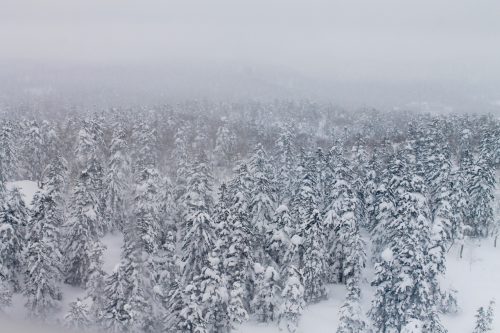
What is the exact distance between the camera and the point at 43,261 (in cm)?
4006

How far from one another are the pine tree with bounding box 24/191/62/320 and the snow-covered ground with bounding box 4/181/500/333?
175 cm

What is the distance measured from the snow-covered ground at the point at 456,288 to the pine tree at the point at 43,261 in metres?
1.75

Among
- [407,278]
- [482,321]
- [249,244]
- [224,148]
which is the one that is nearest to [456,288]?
[482,321]

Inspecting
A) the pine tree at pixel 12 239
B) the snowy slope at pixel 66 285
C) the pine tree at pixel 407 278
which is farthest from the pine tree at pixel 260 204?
the pine tree at pixel 12 239

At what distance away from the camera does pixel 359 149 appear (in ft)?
214

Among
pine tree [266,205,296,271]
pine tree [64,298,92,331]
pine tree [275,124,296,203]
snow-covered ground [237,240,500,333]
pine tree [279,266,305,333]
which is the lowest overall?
snow-covered ground [237,240,500,333]

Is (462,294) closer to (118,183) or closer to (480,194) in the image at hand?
(480,194)

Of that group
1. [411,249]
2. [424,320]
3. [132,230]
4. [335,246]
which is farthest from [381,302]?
[132,230]

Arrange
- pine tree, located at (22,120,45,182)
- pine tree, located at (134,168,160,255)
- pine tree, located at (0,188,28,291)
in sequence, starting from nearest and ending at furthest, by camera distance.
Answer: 1. pine tree, located at (0,188,28,291)
2. pine tree, located at (134,168,160,255)
3. pine tree, located at (22,120,45,182)

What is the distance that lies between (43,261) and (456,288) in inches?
1828

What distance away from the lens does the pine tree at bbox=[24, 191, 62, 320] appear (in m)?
39.1

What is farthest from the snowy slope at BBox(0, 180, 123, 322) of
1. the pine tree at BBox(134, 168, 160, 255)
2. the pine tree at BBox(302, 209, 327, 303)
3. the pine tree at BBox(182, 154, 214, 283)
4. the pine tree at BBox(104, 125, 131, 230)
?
the pine tree at BBox(302, 209, 327, 303)

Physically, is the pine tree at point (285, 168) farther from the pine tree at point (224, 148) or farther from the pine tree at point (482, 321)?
the pine tree at point (482, 321)

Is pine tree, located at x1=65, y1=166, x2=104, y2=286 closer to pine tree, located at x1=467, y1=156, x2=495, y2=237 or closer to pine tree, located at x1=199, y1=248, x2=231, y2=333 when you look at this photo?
pine tree, located at x1=199, y1=248, x2=231, y2=333
